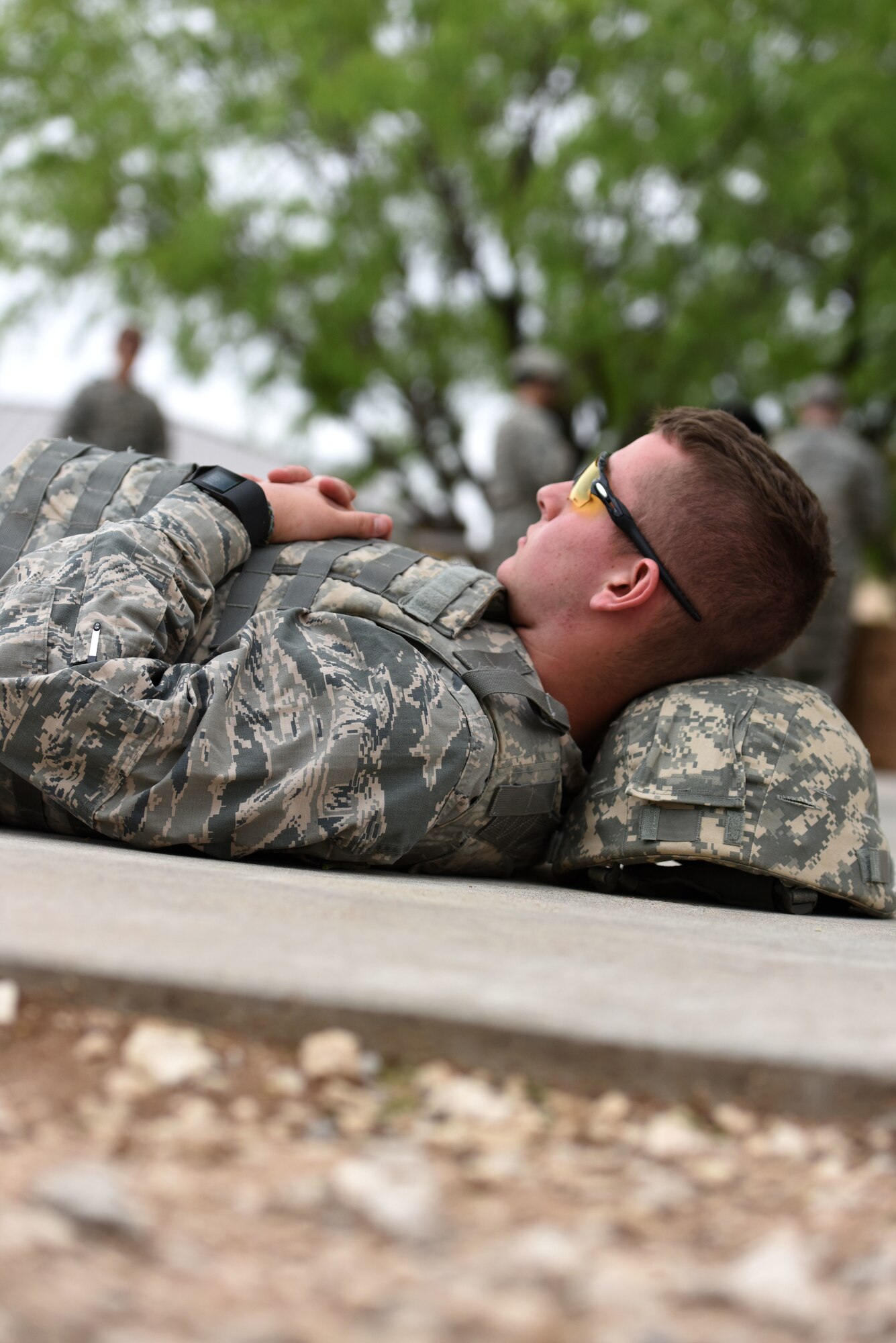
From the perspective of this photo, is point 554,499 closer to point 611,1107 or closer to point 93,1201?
point 611,1107

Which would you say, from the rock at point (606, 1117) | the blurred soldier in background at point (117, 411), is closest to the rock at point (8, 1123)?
the rock at point (606, 1117)

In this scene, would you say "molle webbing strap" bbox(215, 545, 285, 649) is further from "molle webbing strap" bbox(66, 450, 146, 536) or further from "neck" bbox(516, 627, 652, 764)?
"neck" bbox(516, 627, 652, 764)

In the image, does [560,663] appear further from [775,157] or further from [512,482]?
[775,157]

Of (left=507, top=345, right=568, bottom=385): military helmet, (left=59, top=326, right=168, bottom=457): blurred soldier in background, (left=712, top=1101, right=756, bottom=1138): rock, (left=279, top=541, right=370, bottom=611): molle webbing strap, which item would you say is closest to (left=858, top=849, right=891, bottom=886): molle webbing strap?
(left=279, top=541, right=370, bottom=611): molle webbing strap

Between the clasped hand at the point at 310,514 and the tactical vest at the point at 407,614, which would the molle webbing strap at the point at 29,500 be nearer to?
the tactical vest at the point at 407,614

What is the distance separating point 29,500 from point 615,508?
1100mm

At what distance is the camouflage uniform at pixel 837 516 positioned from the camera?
24.6 feet

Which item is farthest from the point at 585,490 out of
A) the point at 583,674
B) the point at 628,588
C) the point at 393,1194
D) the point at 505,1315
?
the point at 505,1315

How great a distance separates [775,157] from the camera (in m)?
10.4

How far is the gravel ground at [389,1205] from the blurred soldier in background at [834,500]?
6296 millimetres

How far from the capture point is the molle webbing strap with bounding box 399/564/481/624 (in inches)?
95.0

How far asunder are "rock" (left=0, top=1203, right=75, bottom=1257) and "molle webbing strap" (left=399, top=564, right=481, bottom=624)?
5.10ft

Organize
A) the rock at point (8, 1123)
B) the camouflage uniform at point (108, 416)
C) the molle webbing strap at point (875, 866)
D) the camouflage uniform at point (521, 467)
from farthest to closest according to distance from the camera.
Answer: the camouflage uniform at point (108, 416) < the camouflage uniform at point (521, 467) < the molle webbing strap at point (875, 866) < the rock at point (8, 1123)

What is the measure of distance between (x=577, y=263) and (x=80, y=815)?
9.75 metres
